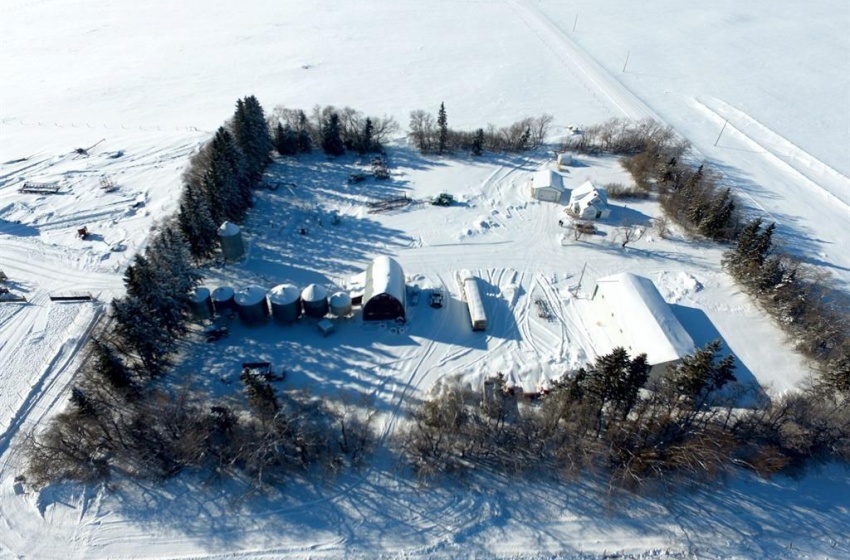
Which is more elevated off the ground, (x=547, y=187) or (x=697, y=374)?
(x=697, y=374)

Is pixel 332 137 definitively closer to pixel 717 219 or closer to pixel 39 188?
pixel 39 188

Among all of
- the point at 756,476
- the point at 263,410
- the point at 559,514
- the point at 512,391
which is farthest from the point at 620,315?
the point at 263,410

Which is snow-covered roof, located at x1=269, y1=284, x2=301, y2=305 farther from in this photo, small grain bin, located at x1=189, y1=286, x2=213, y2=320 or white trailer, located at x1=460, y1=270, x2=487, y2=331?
white trailer, located at x1=460, y1=270, x2=487, y2=331

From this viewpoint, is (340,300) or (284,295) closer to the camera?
(284,295)

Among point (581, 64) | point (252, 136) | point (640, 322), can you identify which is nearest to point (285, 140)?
point (252, 136)

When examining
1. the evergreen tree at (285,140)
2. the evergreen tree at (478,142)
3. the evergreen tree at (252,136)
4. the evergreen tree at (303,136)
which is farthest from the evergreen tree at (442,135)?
the evergreen tree at (252,136)

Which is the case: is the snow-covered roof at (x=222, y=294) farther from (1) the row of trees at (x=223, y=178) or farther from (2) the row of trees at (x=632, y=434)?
(2) the row of trees at (x=632, y=434)

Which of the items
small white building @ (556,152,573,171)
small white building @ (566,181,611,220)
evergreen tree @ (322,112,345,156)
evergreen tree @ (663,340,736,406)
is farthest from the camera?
small white building @ (556,152,573,171)

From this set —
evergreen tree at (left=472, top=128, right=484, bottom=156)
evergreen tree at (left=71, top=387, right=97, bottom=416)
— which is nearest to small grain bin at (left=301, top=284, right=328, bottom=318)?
evergreen tree at (left=71, top=387, right=97, bottom=416)
